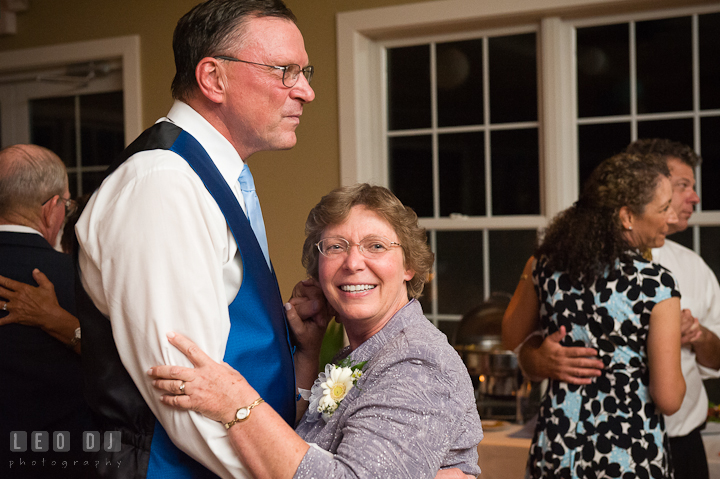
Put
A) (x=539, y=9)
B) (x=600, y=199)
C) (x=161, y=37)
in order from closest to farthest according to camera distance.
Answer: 1. (x=600, y=199)
2. (x=539, y=9)
3. (x=161, y=37)

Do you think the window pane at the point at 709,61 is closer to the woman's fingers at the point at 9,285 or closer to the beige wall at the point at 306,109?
the beige wall at the point at 306,109

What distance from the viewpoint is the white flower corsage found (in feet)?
4.15

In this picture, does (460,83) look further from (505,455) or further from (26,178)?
(26,178)

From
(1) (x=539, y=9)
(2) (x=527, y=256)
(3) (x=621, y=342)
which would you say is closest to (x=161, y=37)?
(1) (x=539, y=9)

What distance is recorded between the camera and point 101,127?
14.0ft

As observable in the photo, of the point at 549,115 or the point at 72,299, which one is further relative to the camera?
the point at 549,115

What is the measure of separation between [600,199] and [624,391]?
626 millimetres

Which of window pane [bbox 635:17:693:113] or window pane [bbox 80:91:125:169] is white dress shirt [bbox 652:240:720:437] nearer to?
window pane [bbox 635:17:693:113]

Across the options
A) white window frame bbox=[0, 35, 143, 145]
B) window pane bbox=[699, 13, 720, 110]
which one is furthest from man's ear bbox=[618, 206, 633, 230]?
white window frame bbox=[0, 35, 143, 145]

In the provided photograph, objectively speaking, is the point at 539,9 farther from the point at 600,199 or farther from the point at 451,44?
the point at 600,199

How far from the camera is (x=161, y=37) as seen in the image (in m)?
3.93

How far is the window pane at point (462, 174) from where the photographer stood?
11.9 feet

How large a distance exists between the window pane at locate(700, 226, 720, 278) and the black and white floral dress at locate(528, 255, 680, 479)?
1.45 metres

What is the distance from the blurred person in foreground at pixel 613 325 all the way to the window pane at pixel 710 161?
130 centimetres
